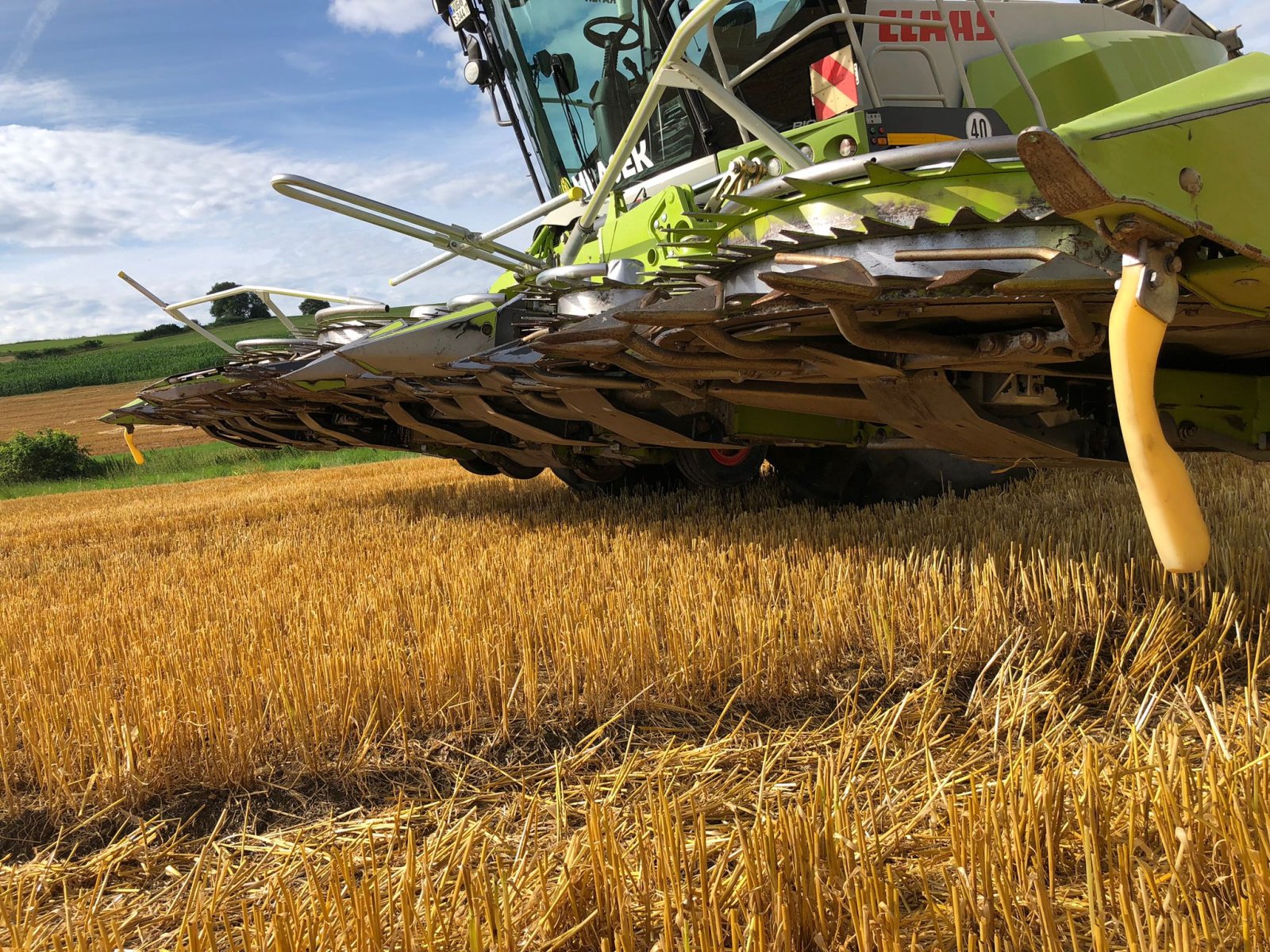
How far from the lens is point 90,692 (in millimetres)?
2211

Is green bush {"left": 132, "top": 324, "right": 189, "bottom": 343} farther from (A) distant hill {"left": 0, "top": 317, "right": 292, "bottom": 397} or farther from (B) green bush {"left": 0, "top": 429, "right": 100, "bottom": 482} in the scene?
(B) green bush {"left": 0, "top": 429, "right": 100, "bottom": 482}

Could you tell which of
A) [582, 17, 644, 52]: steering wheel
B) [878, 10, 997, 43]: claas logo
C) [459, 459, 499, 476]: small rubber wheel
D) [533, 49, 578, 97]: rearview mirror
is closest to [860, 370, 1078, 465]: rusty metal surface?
[878, 10, 997, 43]: claas logo

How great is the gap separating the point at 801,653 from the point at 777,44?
224 cm

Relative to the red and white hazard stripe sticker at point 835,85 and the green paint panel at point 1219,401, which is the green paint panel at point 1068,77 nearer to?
the red and white hazard stripe sticker at point 835,85

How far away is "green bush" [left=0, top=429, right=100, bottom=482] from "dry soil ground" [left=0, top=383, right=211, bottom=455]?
95 centimetres

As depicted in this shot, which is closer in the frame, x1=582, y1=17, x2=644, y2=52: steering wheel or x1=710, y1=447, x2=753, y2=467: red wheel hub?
x1=582, y1=17, x2=644, y2=52: steering wheel

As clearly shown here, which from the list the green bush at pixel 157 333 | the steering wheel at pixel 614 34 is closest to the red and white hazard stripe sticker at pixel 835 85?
the steering wheel at pixel 614 34

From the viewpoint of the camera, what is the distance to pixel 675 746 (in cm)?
188

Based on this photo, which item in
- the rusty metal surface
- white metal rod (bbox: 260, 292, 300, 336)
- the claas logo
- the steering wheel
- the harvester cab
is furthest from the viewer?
white metal rod (bbox: 260, 292, 300, 336)

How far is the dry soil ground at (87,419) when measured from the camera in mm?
21297

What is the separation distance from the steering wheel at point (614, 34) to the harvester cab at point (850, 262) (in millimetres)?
13

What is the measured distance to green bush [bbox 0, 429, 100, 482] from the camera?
15.8 meters

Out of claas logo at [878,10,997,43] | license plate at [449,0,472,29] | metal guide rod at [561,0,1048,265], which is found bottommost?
metal guide rod at [561,0,1048,265]

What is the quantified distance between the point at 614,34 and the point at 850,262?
2771mm
